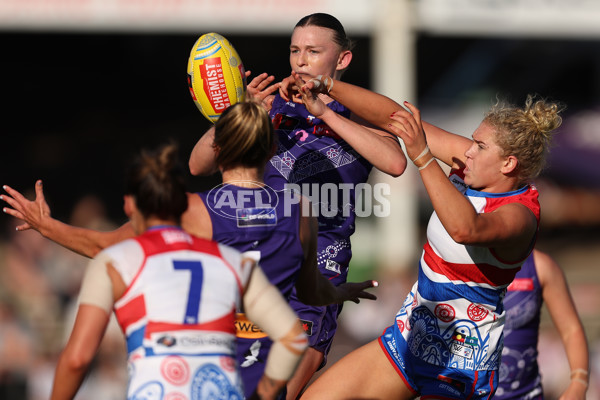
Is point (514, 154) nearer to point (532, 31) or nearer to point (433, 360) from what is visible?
point (433, 360)

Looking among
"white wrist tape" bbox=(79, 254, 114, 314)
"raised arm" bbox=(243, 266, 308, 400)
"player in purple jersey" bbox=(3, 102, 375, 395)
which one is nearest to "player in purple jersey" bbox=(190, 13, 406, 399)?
"player in purple jersey" bbox=(3, 102, 375, 395)

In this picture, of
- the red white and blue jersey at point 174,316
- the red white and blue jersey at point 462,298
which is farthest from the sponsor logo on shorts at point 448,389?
the red white and blue jersey at point 174,316

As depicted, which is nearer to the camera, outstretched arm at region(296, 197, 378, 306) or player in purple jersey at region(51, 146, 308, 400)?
player in purple jersey at region(51, 146, 308, 400)

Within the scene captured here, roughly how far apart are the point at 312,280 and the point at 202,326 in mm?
963

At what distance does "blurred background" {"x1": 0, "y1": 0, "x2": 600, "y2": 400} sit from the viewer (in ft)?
36.3

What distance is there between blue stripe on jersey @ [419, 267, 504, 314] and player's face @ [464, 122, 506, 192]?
0.51 metres

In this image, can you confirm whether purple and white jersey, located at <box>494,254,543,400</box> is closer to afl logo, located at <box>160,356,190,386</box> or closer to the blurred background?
afl logo, located at <box>160,356,190,386</box>

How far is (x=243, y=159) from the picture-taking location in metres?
3.61

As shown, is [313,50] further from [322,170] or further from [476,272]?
[476,272]

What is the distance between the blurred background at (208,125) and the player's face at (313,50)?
214 inches

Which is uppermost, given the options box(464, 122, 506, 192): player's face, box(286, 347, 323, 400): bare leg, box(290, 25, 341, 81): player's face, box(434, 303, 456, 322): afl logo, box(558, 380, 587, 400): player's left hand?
box(290, 25, 341, 81): player's face

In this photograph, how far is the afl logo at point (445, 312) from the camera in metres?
4.43

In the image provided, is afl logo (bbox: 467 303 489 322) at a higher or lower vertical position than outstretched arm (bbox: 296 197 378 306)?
lower

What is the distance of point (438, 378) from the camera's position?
4.44 meters
